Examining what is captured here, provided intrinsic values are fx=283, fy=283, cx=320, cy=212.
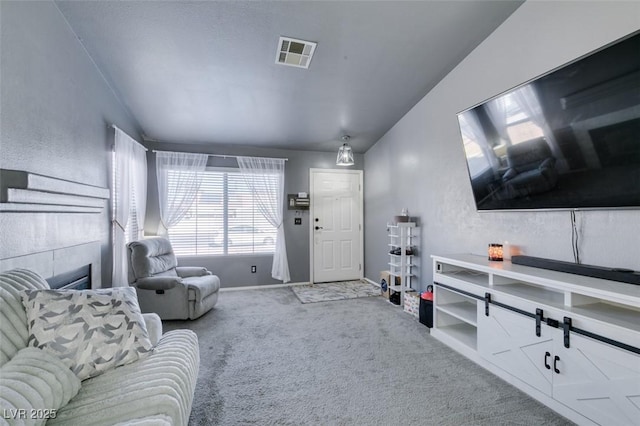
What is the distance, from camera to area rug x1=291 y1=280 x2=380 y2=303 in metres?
4.24

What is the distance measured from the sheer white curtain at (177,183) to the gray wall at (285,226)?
5.1 inches

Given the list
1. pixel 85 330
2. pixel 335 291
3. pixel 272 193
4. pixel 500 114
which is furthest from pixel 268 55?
pixel 335 291

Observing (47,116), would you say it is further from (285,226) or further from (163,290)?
(285,226)

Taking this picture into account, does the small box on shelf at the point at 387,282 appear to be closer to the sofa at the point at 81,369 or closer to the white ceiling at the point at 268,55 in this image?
the white ceiling at the point at 268,55

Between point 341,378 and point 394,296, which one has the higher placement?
point 394,296

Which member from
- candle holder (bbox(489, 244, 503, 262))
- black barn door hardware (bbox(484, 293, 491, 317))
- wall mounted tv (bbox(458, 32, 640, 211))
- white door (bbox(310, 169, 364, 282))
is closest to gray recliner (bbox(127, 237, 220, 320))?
white door (bbox(310, 169, 364, 282))

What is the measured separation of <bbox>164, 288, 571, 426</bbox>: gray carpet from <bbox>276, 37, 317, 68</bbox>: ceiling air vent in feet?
9.24

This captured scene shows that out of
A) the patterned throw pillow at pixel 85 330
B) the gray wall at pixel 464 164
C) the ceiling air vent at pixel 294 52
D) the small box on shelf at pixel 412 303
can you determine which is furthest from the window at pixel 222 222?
the patterned throw pillow at pixel 85 330

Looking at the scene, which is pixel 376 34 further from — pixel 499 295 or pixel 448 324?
pixel 448 324

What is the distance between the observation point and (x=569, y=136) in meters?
1.88

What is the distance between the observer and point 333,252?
5242mm

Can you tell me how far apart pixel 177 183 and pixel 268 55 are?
2666 mm

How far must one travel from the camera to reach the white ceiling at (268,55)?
2.29m

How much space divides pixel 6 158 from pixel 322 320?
2.96m
